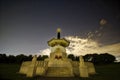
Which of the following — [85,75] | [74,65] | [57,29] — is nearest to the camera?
[85,75]

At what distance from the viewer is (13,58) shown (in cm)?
6662

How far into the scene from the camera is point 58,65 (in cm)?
3117

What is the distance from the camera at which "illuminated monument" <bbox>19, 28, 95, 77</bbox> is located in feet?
71.2

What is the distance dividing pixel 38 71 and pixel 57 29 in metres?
18.9

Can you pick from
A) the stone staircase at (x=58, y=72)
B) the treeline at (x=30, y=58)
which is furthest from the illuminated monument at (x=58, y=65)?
the treeline at (x=30, y=58)

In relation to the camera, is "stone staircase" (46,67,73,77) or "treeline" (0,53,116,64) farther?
"treeline" (0,53,116,64)

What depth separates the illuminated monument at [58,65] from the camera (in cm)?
2170

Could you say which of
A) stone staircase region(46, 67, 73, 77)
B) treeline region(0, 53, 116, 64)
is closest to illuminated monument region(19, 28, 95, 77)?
stone staircase region(46, 67, 73, 77)

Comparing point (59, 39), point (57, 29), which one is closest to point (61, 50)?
point (59, 39)

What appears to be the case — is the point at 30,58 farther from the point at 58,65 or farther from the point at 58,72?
the point at 58,72

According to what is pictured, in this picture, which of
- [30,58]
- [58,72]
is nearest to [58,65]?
[58,72]

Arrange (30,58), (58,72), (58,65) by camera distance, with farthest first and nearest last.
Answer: (30,58), (58,65), (58,72)

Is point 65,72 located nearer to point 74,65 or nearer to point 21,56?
point 74,65

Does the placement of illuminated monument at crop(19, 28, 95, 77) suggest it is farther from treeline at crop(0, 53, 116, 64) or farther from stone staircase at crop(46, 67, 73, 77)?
treeline at crop(0, 53, 116, 64)
